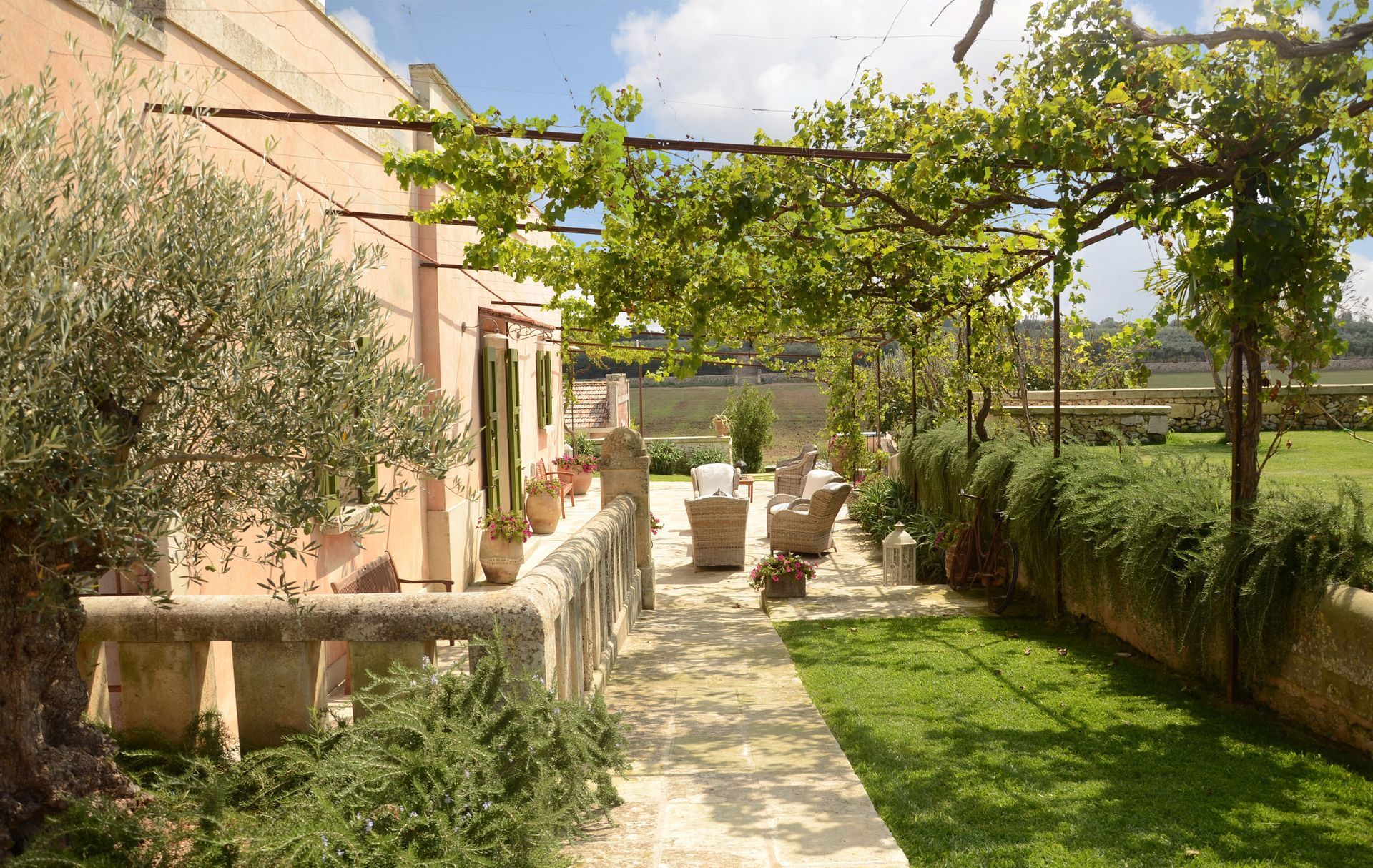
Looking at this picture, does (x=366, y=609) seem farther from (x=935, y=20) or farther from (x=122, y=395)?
(x=935, y=20)

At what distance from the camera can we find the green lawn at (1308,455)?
9867mm

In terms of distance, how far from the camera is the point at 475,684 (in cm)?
299

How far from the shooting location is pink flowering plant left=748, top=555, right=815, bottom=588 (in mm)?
8750

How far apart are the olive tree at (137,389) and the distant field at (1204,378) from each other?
1722 cm

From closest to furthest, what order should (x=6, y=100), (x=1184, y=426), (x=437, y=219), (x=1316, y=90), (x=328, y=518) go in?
(x=6, y=100), (x=328, y=518), (x=1316, y=90), (x=437, y=219), (x=1184, y=426)

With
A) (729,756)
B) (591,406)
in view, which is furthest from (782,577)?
(591,406)

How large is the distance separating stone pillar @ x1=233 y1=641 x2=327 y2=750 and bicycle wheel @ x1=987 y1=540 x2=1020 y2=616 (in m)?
6.13

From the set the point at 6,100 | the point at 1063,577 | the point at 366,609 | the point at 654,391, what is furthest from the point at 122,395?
the point at 654,391

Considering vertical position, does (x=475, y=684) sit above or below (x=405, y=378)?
below

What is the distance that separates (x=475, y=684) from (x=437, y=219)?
14.1ft

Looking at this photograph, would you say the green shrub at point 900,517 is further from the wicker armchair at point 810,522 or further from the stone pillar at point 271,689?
the stone pillar at point 271,689

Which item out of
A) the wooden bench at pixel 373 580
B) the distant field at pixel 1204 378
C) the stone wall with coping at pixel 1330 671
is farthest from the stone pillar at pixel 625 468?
the distant field at pixel 1204 378

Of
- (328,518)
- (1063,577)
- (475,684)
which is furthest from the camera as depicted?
(1063,577)

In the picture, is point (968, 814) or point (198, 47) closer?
point (968, 814)
